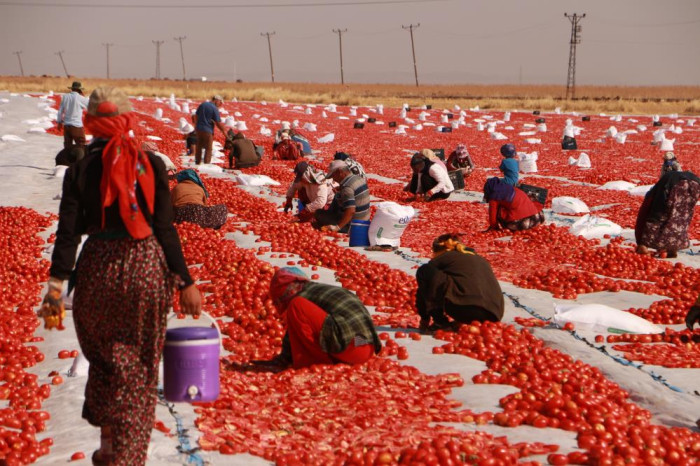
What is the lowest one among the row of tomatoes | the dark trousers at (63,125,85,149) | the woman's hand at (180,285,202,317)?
the row of tomatoes

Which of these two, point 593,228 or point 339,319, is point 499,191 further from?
point 339,319

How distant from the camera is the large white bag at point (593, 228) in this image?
520 inches

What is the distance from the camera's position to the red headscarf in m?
3.98

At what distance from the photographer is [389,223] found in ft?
39.6

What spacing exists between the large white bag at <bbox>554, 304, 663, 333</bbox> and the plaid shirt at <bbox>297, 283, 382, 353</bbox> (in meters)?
2.60

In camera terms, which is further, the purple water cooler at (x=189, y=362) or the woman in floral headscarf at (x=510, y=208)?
the woman in floral headscarf at (x=510, y=208)

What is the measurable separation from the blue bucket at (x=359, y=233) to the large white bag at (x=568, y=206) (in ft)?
17.3

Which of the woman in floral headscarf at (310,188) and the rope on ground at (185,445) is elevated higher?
the woman in floral headscarf at (310,188)

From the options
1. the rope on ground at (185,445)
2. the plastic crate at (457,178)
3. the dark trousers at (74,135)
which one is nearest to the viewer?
the rope on ground at (185,445)

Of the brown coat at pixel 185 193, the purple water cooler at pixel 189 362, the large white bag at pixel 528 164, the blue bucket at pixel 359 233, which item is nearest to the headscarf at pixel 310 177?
the blue bucket at pixel 359 233

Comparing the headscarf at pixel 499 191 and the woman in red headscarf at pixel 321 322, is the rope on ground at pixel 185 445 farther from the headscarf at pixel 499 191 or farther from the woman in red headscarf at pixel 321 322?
the headscarf at pixel 499 191

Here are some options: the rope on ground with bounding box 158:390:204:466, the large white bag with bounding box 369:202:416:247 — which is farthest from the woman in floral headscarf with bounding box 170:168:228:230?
the rope on ground with bounding box 158:390:204:466

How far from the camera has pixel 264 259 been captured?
38.1 feet

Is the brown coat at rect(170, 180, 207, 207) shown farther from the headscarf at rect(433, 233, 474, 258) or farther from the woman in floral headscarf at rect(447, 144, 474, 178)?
the woman in floral headscarf at rect(447, 144, 474, 178)
